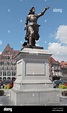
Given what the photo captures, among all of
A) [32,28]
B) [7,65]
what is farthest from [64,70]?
[32,28]

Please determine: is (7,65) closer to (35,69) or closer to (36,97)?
(35,69)

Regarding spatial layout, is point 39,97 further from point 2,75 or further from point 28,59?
point 2,75

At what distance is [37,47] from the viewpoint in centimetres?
1588

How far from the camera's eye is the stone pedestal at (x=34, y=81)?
47.1 feet

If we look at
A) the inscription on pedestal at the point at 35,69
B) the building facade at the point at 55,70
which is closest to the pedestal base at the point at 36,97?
the inscription on pedestal at the point at 35,69

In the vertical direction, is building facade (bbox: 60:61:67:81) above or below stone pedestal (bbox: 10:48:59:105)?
above

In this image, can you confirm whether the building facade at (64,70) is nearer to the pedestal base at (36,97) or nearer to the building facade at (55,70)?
the building facade at (55,70)

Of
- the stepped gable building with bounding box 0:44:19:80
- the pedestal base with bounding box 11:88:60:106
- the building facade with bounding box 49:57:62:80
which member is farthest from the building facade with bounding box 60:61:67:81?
the pedestal base with bounding box 11:88:60:106

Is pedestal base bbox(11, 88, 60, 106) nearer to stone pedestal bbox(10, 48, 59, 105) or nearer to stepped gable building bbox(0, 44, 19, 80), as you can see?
stone pedestal bbox(10, 48, 59, 105)

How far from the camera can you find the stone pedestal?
14.3 metres

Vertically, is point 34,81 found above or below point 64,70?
below

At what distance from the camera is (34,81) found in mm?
15047

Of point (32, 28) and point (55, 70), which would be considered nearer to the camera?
point (32, 28)

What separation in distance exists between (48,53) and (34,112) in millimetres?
7463
